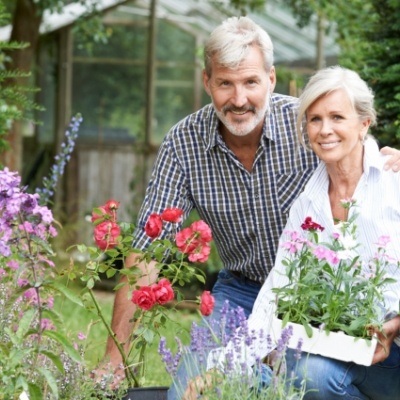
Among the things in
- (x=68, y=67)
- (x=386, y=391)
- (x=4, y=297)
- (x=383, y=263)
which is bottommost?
(x=386, y=391)

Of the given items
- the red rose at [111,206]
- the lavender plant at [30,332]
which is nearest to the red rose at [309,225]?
the red rose at [111,206]

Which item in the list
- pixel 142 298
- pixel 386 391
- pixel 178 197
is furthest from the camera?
pixel 178 197

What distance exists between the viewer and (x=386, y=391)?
3.37 m

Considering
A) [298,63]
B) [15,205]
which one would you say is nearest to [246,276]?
[15,205]

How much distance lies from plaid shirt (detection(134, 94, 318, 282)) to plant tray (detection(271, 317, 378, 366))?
3.15 ft

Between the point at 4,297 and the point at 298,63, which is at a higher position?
the point at 298,63

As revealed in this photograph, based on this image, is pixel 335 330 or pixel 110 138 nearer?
pixel 335 330

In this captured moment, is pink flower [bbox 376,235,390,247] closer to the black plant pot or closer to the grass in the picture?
the grass

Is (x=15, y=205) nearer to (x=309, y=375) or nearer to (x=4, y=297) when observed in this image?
(x=4, y=297)

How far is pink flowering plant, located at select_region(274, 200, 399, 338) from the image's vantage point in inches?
121

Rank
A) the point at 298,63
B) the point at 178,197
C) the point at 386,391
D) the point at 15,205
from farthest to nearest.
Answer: the point at 298,63
the point at 178,197
the point at 386,391
the point at 15,205

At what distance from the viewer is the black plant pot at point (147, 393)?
3.24 metres

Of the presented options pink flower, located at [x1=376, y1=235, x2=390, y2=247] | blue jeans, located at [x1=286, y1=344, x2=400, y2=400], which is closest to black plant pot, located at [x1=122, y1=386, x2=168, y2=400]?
blue jeans, located at [x1=286, y1=344, x2=400, y2=400]

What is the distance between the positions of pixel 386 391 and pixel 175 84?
831 centimetres
